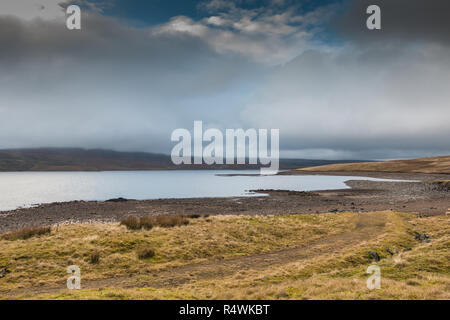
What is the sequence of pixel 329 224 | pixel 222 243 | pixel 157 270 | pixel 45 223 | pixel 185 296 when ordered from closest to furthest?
1. pixel 185 296
2. pixel 157 270
3. pixel 222 243
4. pixel 329 224
5. pixel 45 223

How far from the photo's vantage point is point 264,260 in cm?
1955

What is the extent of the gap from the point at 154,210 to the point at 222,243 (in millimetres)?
29892

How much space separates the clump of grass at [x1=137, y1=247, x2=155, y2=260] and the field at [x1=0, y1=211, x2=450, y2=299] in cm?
8

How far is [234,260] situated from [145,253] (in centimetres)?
653

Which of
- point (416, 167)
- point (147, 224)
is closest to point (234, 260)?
point (147, 224)

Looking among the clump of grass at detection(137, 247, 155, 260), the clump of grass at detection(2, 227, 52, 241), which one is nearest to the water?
the clump of grass at detection(2, 227, 52, 241)

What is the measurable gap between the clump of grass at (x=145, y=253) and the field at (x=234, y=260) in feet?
0.26

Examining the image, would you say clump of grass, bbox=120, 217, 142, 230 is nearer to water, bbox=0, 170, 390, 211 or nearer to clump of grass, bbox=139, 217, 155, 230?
clump of grass, bbox=139, 217, 155, 230

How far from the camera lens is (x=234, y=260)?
19.8 metres

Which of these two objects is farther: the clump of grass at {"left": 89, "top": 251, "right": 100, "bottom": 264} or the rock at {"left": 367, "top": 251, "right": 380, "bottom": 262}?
the clump of grass at {"left": 89, "top": 251, "right": 100, "bottom": 264}

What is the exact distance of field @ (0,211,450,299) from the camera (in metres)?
11.3

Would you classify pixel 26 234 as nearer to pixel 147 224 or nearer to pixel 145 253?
pixel 147 224
